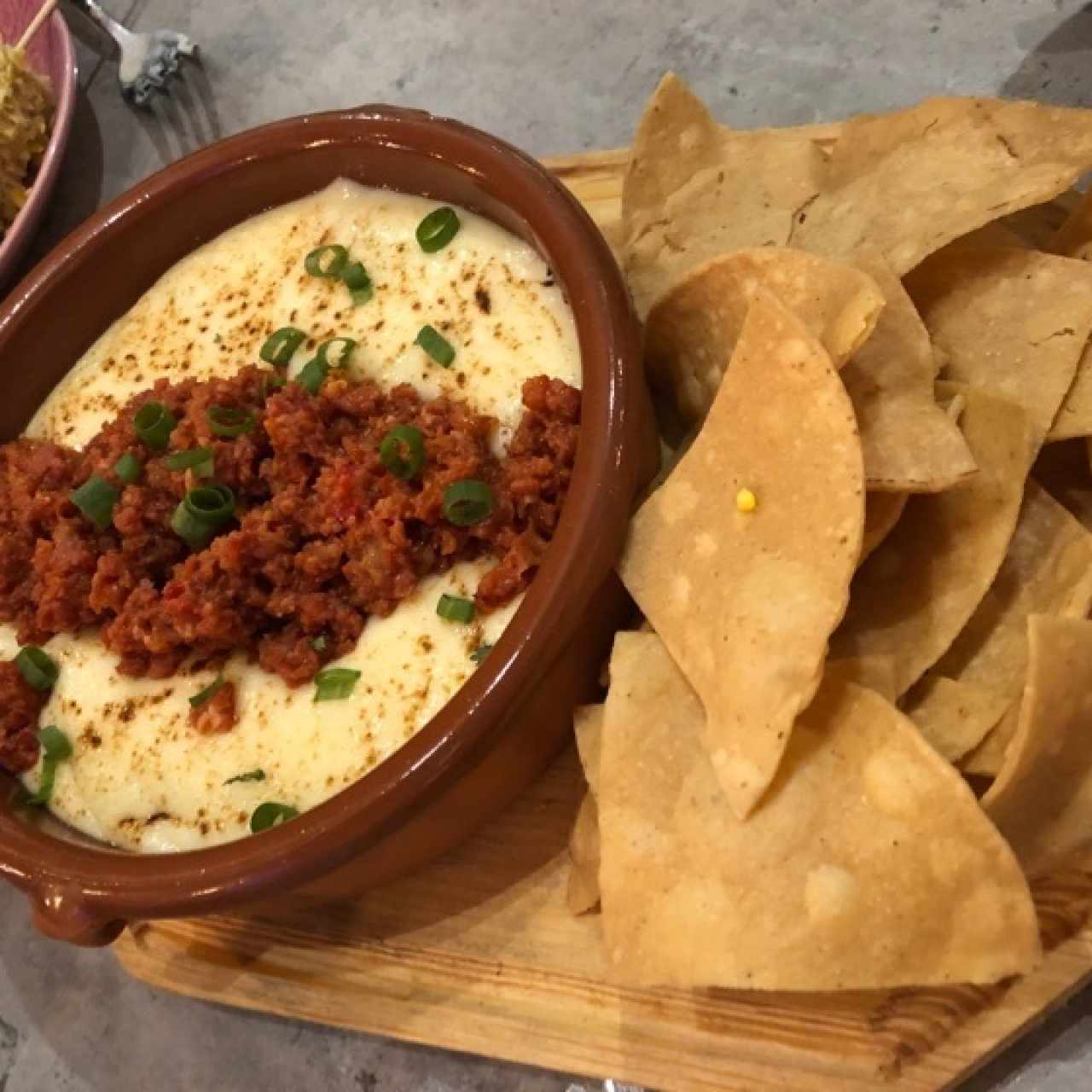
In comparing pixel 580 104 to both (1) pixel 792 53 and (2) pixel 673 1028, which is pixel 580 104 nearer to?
(1) pixel 792 53

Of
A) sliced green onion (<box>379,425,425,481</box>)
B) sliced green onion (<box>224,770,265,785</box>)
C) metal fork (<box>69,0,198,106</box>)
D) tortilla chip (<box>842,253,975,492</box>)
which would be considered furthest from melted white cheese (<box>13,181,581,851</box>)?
metal fork (<box>69,0,198,106</box>)

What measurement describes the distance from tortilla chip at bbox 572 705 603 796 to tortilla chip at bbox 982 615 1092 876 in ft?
1.66

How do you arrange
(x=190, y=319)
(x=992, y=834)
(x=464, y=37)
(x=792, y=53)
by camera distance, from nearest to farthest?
(x=992, y=834) < (x=190, y=319) < (x=792, y=53) < (x=464, y=37)

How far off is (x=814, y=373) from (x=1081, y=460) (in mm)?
533

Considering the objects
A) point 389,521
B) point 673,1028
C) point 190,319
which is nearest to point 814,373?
point 389,521

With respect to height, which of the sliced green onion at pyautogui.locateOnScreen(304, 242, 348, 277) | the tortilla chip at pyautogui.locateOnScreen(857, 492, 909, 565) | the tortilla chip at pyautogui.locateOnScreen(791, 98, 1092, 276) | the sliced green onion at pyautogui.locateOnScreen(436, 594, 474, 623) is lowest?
the tortilla chip at pyautogui.locateOnScreen(857, 492, 909, 565)

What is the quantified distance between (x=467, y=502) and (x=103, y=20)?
234cm

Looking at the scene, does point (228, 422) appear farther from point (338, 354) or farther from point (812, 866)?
point (812, 866)

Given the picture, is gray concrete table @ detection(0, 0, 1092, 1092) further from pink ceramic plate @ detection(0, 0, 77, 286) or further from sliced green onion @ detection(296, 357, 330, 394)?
sliced green onion @ detection(296, 357, 330, 394)

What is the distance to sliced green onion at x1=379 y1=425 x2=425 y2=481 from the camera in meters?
1.70

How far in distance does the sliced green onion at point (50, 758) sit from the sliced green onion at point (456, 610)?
0.66m

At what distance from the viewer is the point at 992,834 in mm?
1280

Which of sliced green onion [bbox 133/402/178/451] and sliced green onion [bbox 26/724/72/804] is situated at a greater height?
sliced green onion [bbox 133/402/178/451]

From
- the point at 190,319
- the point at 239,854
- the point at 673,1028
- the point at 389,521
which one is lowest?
the point at 673,1028
